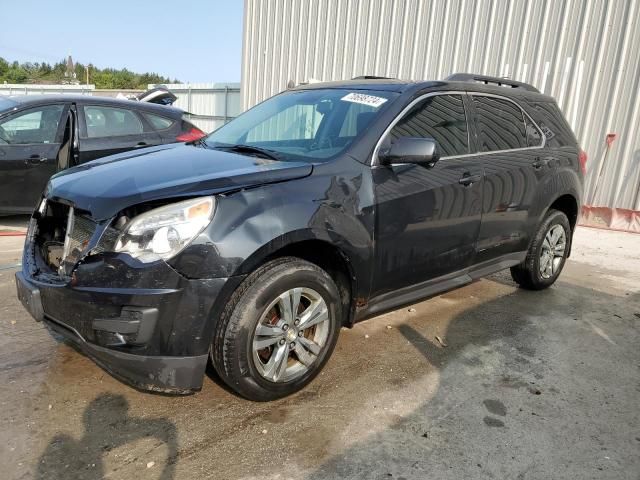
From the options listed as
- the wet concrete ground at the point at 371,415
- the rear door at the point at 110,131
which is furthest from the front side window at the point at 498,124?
the rear door at the point at 110,131

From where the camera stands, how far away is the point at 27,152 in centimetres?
592

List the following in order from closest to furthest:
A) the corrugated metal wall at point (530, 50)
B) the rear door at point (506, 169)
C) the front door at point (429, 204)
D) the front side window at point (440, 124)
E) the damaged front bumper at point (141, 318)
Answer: the damaged front bumper at point (141, 318) < the front door at point (429, 204) < the front side window at point (440, 124) < the rear door at point (506, 169) < the corrugated metal wall at point (530, 50)

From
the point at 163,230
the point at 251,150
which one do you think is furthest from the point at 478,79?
the point at 163,230

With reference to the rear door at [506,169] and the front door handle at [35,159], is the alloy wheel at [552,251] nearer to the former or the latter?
the rear door at [506,169]

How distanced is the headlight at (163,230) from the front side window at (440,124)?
1333 mm

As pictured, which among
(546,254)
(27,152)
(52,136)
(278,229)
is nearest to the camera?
(278,229)

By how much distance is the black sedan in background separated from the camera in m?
5.83

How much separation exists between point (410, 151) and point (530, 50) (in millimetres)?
6621

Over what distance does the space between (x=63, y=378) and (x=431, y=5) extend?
28.9 ft

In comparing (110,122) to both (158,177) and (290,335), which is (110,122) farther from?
(290,335)

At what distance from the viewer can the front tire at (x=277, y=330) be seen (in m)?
2.47

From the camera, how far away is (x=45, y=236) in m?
2.97

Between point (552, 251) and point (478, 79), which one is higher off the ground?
point (478, 79)

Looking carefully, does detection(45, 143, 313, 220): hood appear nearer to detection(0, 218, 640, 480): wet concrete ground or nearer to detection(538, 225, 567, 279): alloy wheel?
detection(0, 218, 640, 480): wet concrete ground
